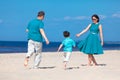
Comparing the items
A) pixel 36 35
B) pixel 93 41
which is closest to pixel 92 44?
pixel 93 41

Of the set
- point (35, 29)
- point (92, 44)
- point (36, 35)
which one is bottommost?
point (92, 44)

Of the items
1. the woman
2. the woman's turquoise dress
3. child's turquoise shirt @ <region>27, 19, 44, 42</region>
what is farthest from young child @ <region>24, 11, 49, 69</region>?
the woman's turquoise dress

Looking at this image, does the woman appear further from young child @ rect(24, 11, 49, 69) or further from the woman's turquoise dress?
young child @ rect(24, 11, 49, 69)

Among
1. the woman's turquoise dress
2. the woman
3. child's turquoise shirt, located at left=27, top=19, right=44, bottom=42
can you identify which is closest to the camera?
child's turquoise shirt, located at left=27, top=19, right=44, bottom=42

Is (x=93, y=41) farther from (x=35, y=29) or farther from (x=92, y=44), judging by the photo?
(x=35, y=29)

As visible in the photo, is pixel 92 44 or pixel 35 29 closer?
pixel 35 29

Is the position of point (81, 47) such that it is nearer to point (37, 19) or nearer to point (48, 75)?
point (37, 19)

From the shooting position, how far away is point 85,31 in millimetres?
15250

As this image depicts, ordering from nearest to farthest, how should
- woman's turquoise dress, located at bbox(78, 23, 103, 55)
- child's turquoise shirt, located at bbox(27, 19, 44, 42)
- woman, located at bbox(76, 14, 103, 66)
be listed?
child's turquoise shirt, located at bbox(27, 19, 44, 42) → woman, located at bbox(76, 14, 103, 66) → woman's turquoise dress, located at bbox(78, 23, 103, 55)

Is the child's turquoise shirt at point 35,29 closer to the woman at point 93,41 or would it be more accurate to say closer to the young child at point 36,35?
the young child at point 36,35

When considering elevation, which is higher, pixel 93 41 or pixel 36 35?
pixel 36 35

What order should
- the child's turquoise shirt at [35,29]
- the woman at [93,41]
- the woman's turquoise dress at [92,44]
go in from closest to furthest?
the child's turquoise shirt at [35,29] → the woman at [93,41] → the woman's turquoise dress at [92,44]

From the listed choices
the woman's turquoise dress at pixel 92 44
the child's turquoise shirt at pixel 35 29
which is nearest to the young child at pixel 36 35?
the child's turquoise shirt at pixel 35 29

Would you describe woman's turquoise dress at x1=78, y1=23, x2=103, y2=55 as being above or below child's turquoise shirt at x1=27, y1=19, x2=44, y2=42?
below
